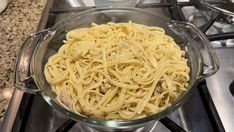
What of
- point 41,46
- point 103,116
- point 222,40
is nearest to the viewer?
point 103,116

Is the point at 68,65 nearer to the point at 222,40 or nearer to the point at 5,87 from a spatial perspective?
the point at 5,87

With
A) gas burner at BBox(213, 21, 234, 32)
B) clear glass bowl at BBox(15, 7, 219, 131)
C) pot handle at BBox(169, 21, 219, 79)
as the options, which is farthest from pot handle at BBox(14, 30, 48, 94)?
gas burner at BBox(213, 21, 234, 32)

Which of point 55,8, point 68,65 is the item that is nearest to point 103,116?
point 68,65

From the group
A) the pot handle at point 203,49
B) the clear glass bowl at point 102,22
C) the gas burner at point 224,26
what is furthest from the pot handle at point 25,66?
the gas burner at point 224,26

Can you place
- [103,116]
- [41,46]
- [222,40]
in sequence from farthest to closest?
[222,40] < [41,46] < [103,116]

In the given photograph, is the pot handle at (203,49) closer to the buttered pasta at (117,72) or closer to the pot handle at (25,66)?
the buttered pasta at (117,72)

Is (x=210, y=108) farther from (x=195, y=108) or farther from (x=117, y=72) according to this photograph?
(x=117, y=72)

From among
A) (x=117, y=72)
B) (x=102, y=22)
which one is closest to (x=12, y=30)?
(x=102, y=22)

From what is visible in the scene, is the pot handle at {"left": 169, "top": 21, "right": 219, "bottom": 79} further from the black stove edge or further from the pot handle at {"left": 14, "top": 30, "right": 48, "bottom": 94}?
the pot handle at {"left": 14, "top": 30, "right": 48, "bottom": 94}
